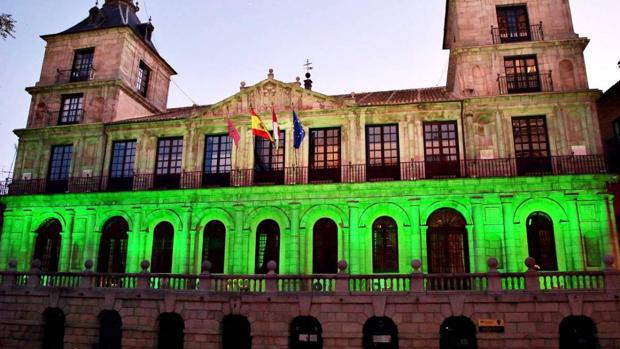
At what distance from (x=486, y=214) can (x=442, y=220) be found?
177 centimetres

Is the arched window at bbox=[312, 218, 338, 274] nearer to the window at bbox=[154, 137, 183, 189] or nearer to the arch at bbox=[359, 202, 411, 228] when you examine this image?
the arch at bbox=[359, 202, 411, 228]

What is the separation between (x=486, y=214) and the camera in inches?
763

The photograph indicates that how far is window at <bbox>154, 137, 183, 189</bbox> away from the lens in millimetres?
23453

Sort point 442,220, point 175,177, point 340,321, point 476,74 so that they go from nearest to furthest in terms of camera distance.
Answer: point 340,321
point 442,220
point 476,74
point 175,177

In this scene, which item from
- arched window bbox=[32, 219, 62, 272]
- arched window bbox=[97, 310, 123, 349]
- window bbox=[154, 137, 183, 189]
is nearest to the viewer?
arched window bbox=[97, 310, 123, 349]

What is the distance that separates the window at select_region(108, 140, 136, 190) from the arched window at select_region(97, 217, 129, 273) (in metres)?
1.80

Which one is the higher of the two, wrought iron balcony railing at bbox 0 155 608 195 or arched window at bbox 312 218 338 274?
wrought iron balcony railing at bbox 0 155 608 195

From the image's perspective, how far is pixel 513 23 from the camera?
74.6 feet

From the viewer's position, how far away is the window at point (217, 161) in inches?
899

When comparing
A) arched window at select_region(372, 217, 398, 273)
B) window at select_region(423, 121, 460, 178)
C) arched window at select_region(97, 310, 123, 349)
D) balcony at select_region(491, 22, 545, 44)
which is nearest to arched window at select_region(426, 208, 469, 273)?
arched window at select_region(372, 217, 398, 273)

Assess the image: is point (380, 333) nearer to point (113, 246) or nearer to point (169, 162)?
point (169, 162)

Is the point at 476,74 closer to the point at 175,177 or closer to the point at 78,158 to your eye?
the point at 175,177

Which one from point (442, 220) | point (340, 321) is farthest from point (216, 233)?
point (442, 220)

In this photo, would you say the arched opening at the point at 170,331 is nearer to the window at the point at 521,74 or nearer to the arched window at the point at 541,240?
the arched window at the point at 541,240
